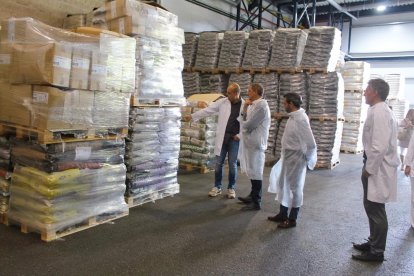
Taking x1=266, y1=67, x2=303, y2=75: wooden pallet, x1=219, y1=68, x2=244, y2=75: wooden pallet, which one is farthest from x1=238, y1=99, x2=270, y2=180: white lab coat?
x1=219, y1=68, x2=244, y2=75: wooden pallet

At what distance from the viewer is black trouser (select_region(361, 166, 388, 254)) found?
4039 millimetres

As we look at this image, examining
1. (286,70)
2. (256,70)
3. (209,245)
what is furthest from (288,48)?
(209,245)

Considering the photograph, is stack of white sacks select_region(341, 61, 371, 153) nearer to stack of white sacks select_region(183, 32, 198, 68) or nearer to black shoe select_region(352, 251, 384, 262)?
stack of white sacks select_region(183, 32, 198, 68)

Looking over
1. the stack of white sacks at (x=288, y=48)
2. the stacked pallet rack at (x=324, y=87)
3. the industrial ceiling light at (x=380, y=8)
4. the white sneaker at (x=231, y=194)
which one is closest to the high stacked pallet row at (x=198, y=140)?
the white sneaker at (x=231, y=194)

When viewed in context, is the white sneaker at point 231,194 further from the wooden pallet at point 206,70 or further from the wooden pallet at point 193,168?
the wooden pallet at point 206,70

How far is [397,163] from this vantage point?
4.03 m

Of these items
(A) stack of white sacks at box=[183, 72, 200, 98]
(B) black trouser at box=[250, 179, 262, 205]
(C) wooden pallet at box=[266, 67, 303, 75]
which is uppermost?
(C) wooden pallet at box=[266, 67, 303, 75]

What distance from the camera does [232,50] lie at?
10.4m

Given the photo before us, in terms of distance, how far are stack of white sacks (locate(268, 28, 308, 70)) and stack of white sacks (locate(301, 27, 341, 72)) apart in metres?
0.16

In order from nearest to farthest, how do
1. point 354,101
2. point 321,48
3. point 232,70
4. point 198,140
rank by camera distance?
1. point 198,140
2. point 321,48
3. point 232,70
4. point 354,101

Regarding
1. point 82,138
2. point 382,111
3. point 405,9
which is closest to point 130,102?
point 82,138

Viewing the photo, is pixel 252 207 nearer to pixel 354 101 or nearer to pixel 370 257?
pixel 370 257

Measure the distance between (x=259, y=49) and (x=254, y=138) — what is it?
16.1ft

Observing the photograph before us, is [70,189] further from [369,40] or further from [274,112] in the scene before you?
[369,40]
